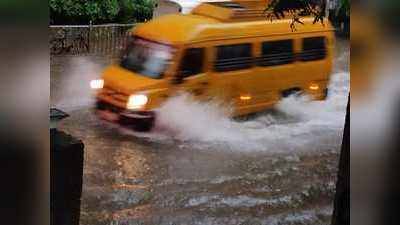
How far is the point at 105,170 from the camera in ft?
14.6

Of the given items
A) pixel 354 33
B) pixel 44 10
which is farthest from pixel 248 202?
pixel 44 10

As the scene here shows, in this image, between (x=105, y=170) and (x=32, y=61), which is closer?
(x=32, y=61)

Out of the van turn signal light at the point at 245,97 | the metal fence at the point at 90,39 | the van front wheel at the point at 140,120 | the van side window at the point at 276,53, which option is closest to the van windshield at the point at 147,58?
the metal fence at the point at 90,39

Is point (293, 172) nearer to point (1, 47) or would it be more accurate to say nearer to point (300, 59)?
point (300, 59)

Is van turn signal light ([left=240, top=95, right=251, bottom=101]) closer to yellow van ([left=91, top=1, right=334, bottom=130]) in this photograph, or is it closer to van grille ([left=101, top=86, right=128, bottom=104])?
yellow van ([left=91, top=1, right=334, bottom=130])

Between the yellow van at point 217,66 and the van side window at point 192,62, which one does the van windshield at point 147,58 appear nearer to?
the yellow van at point 217,66

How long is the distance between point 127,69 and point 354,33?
2.62 meters

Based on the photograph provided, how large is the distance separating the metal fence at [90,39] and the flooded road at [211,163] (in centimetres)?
14

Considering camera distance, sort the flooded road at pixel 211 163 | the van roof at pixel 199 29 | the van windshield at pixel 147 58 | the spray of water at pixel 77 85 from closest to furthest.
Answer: the flooded road at pixel 211 163, the spray of water at pixel 77 85, the van roof at pixel 199 29, the van windshield at pixel 147 58

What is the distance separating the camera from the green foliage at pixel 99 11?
437 centimetres

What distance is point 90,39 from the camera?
486cm

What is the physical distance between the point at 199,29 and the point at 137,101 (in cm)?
83

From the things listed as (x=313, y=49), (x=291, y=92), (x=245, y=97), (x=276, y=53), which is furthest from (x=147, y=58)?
(x=313, y=49)

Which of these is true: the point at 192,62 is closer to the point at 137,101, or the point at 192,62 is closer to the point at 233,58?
the point at 233,58
